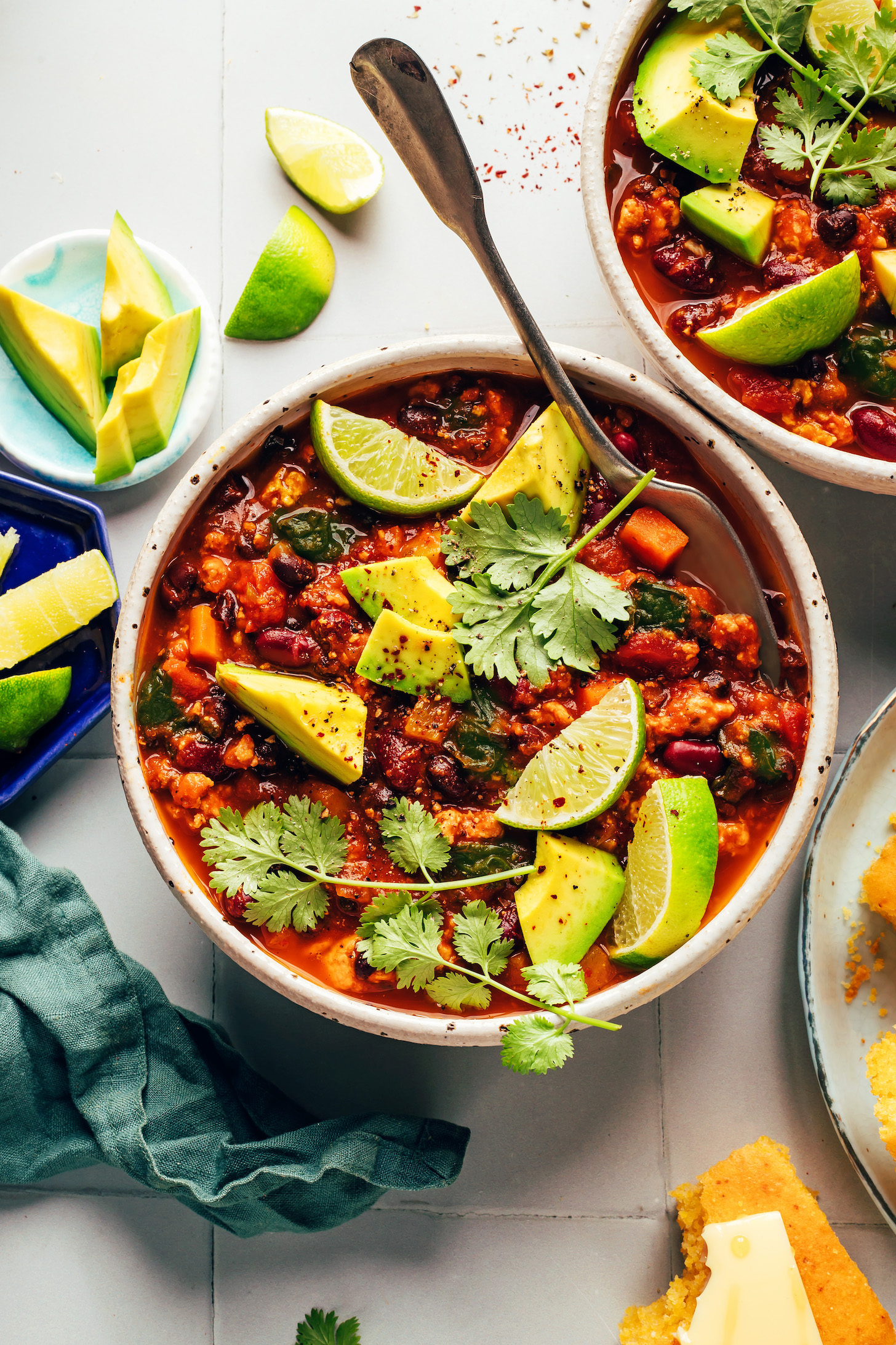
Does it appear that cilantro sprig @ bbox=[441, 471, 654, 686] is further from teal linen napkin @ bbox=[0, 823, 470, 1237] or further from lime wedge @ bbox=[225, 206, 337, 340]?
teal linen napkin @ bbox=[0, 823, 470, 1237]

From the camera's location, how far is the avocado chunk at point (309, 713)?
2.11 metres

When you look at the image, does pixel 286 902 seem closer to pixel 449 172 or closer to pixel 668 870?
pixel 668 870

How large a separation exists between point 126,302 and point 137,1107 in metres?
2.01

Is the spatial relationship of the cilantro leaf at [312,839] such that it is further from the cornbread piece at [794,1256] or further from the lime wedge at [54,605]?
the cornbread piece at [794,1256]

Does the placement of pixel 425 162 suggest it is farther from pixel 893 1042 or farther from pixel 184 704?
pixel 893 1042

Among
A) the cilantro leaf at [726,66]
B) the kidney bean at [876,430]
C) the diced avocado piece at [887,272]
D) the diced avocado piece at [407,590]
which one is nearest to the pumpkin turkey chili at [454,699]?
the diced avocado piece at [407,590]

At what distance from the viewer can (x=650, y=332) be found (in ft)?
7.20

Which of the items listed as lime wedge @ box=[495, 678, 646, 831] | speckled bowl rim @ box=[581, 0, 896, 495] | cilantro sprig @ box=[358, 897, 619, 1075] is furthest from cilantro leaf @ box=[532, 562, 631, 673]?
cilantro sprig @ box=[358, 897, 619, 1075]

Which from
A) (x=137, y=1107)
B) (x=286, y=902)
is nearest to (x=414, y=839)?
(x=286, y=902)

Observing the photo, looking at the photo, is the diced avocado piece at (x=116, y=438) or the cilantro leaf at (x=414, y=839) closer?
the cilantro leaf at (x=414, y=839)

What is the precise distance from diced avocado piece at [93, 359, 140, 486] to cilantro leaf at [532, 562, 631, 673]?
1.19 metres

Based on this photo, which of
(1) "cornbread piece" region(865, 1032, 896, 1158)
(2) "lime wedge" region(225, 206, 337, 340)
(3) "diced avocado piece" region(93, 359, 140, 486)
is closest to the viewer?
(1) "cornbread piece" region(865, 1032, 896, 1158)

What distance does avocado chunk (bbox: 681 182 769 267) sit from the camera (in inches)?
86.7

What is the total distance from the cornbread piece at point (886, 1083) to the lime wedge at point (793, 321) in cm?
162
